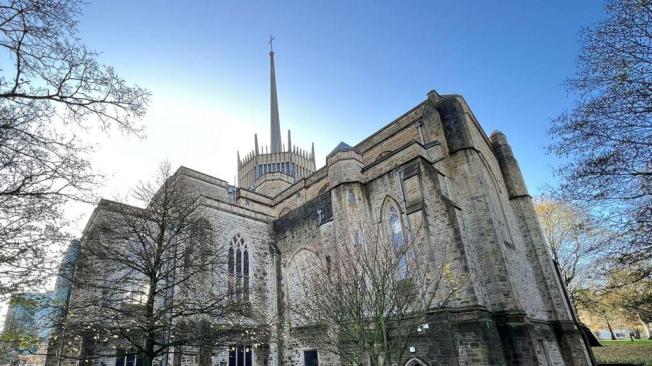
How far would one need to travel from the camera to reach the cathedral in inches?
445

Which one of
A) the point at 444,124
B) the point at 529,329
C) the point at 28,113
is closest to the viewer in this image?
the point at 28,113

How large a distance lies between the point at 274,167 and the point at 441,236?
1244 inches

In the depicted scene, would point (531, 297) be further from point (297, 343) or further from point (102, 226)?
point (102, 226)

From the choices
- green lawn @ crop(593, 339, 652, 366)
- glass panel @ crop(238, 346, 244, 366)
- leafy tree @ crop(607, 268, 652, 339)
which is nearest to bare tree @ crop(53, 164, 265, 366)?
glass panel @ crop(238, 346, 244, 366)

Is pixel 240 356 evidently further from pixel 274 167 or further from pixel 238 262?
pixel 274 167

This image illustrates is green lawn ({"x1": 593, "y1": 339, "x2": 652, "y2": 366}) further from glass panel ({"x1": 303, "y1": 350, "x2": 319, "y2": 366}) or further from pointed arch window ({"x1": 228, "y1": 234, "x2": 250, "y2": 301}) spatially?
pointed arch window ({"x1": 228, "y1": 234, "x2": 250, "y2": 301})

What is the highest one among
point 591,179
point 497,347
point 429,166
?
point 429,166

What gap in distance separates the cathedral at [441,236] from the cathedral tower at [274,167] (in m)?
18.5

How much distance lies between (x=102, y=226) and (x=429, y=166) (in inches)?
468

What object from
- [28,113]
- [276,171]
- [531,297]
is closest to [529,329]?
[531,297]

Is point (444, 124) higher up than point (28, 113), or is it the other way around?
point (444, 124)

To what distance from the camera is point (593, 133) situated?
284 inches

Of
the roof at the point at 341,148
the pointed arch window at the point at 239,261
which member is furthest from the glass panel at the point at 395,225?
the pointed arch window at the point at 239,261

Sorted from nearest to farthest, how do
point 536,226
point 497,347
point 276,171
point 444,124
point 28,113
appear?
1. point 28,113
2. point 497,347
3. point 444,124
4. point 536,226
5. point 276,171
